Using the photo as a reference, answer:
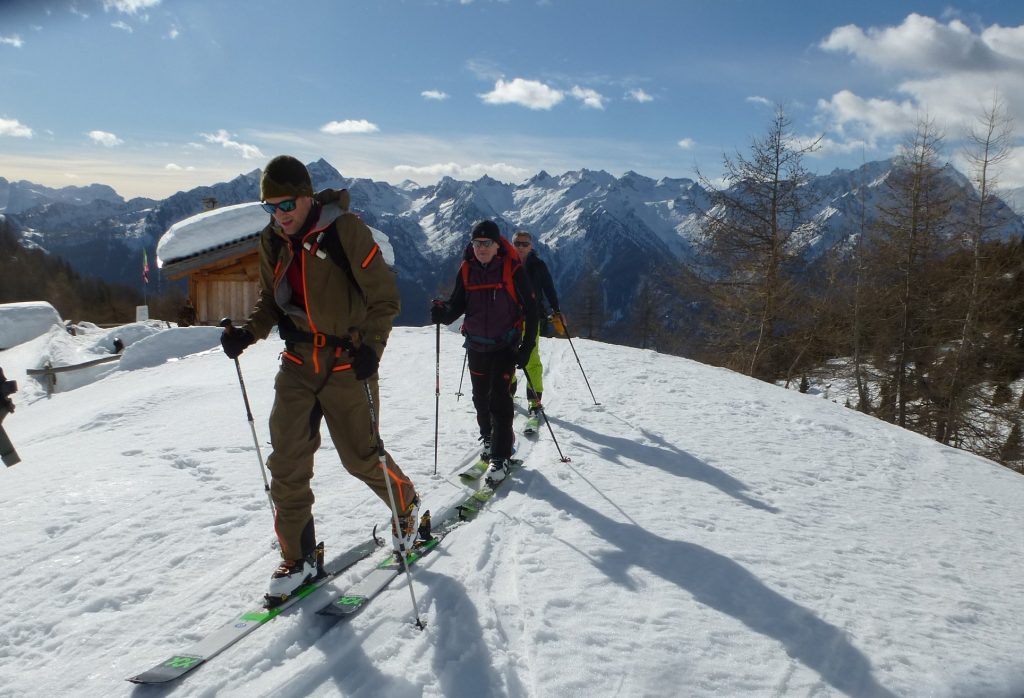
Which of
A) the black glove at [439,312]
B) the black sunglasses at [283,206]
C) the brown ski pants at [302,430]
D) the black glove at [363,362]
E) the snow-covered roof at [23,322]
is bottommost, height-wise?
the snow-covered roof at [23,322]

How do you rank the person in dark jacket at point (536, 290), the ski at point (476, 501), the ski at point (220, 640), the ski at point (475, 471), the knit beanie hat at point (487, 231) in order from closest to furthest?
the ski at point (220, 640), the ski at point (476, 501), the knit beanie hat at point (487, 231), the ski at point (475, 471), the person in dark jacket at point (536, 290)

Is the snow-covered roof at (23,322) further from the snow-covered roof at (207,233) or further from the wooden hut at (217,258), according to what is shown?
the snow-covered roof at (207,233)

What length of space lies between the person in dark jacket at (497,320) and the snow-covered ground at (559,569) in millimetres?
648

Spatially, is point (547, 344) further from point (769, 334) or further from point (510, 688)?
point (510, 688)

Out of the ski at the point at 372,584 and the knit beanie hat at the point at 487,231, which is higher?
the knit beanie hat at the point at 487,231

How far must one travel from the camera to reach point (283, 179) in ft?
10.6

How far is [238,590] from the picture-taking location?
353cm

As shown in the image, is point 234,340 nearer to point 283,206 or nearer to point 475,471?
point 283,206

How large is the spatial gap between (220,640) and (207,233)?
19.3 metres

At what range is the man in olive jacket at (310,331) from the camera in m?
3.30

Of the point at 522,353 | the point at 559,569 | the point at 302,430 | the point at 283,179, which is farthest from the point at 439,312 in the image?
the point at 559,569

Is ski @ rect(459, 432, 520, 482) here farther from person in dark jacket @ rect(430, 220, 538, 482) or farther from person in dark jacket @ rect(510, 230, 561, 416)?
person in dark jacket @ rect(510, 230, 561, 416)

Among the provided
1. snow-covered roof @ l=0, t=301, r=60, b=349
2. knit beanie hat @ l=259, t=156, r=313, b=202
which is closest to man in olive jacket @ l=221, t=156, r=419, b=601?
knit beanie hat @ l=259, t=156, r=313, b=202

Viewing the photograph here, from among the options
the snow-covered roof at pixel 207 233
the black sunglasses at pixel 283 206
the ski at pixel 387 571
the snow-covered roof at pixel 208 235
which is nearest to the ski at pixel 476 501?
the ski at pixel 387 571
